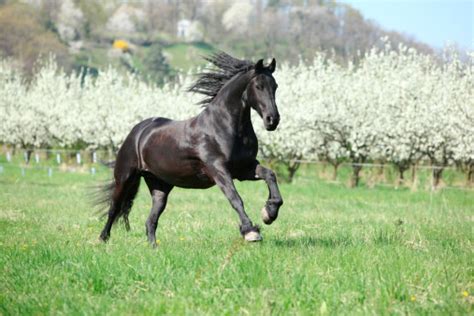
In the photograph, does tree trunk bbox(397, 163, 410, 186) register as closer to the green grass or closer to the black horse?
the black horse

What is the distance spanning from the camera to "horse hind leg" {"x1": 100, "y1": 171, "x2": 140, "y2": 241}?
382 inches

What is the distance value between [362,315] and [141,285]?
2.03 m

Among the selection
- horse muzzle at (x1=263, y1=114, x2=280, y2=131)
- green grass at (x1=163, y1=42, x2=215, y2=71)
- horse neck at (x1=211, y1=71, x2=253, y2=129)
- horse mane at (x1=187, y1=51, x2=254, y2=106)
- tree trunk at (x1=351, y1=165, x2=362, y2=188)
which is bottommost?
tree trunk at (x1=351, y1=165, x2=362, y2=188)

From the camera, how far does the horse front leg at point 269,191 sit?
7.29m

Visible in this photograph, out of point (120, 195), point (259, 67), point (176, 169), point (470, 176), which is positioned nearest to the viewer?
point (259, 67)

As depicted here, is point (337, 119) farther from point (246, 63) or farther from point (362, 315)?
point (362, 315)

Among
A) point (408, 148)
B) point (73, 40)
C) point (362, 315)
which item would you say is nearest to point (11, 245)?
point (362, 315)

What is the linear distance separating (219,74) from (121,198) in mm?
2507

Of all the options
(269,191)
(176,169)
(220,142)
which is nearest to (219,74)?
(220,142)

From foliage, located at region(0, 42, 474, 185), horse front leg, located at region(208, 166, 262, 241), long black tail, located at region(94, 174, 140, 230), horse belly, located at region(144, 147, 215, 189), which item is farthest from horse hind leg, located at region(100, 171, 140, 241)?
foliage, located at region(0, 42, 474, 185)

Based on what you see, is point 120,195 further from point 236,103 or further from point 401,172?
point 401,172

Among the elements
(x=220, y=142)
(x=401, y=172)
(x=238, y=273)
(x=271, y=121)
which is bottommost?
(x=401, y=172)

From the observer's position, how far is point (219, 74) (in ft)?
28.7

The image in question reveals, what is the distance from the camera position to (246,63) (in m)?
8.40
